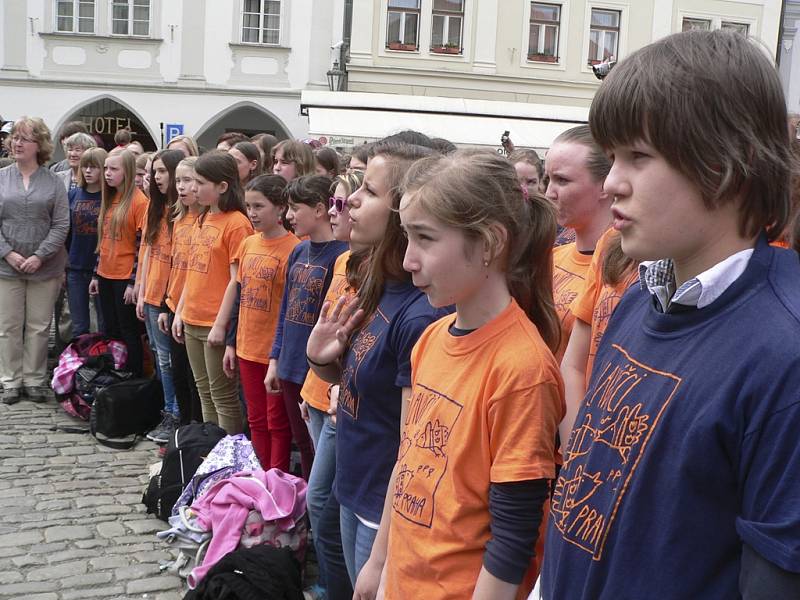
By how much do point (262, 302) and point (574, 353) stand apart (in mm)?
2695

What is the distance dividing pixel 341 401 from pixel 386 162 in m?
0.79

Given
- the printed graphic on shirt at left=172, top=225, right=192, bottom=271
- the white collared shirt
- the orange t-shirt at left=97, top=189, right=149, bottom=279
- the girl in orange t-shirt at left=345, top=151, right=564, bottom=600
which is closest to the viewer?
the white collared shirt

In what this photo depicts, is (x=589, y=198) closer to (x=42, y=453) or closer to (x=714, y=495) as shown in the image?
(x=714, y=495)

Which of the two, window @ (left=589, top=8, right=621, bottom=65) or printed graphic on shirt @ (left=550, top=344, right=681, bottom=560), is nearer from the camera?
printed graphic on shirt @ (left=550, top=344, right=681, bottom=560)

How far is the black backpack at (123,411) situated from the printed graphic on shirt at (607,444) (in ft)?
17.4

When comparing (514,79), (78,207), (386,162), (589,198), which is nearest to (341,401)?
(386,162)

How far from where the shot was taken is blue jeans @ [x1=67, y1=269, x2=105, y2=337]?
800 centimetres

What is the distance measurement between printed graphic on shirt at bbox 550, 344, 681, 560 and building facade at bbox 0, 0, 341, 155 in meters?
23.2

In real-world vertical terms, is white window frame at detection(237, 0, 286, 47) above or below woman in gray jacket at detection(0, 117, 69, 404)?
above

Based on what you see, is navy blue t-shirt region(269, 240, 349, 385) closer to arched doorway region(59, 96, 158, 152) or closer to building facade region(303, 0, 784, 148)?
building facade region(303, 0, 784, 148)

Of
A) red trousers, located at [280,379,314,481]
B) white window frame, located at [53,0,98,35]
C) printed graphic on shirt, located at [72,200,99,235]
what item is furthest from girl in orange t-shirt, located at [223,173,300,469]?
white window frame, located at [53,0,98,35]

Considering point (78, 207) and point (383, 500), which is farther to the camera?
point (78, 207)

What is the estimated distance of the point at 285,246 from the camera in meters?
5.00

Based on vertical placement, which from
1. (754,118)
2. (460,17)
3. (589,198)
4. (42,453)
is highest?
(460,17)
